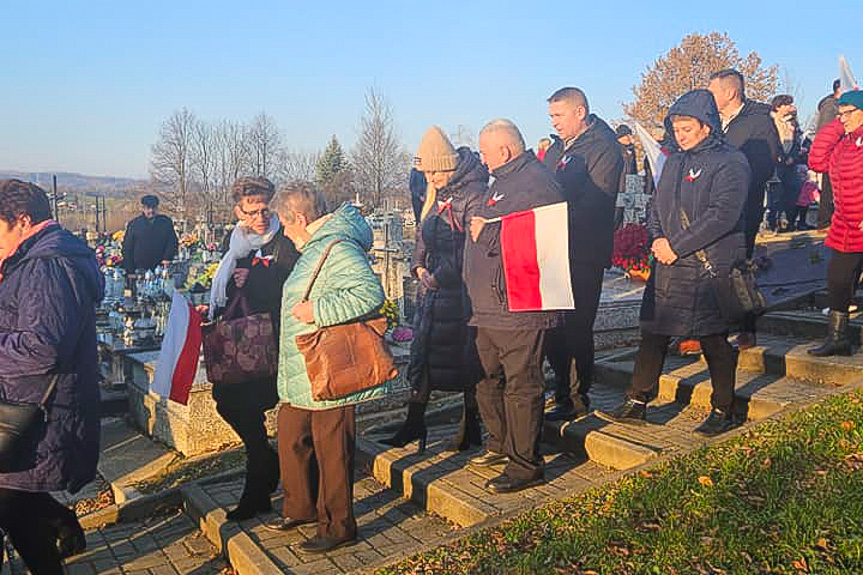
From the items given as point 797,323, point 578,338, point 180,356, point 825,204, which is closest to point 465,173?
point 578,338

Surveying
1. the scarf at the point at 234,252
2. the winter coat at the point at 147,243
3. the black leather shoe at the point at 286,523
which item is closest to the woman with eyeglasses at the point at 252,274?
the scarf at the point at 234,252

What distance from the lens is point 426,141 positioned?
4867 millimetres

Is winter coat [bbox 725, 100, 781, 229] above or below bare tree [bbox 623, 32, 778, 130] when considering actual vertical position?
below

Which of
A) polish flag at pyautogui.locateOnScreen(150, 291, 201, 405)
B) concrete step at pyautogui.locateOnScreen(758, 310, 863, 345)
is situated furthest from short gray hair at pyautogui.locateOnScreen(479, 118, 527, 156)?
concrete step at pyautogui.locateOnScreen(758, 310, 863, 345)

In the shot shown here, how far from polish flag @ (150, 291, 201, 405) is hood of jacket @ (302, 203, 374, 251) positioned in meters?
0.89

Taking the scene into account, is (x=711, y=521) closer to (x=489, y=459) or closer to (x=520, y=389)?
(x=520, y=389)

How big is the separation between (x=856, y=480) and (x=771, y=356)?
2.17 metres

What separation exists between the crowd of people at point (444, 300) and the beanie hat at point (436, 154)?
12 millimetres

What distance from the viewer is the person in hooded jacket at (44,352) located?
3523 millimetres

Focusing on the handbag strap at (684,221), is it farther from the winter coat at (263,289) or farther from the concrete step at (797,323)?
the concrete step at (797,323)

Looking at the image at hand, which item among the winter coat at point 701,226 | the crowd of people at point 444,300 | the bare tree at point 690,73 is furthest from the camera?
the bare tree at point 690,73

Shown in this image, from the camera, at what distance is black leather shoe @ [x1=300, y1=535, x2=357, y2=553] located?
3949 mm

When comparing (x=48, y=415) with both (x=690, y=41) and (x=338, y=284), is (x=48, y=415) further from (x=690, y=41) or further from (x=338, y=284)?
(x=690, y=41)

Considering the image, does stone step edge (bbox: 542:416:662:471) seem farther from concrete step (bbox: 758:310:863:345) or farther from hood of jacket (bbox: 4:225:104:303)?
hood of jacket (bbox: 4:225:104:303)
